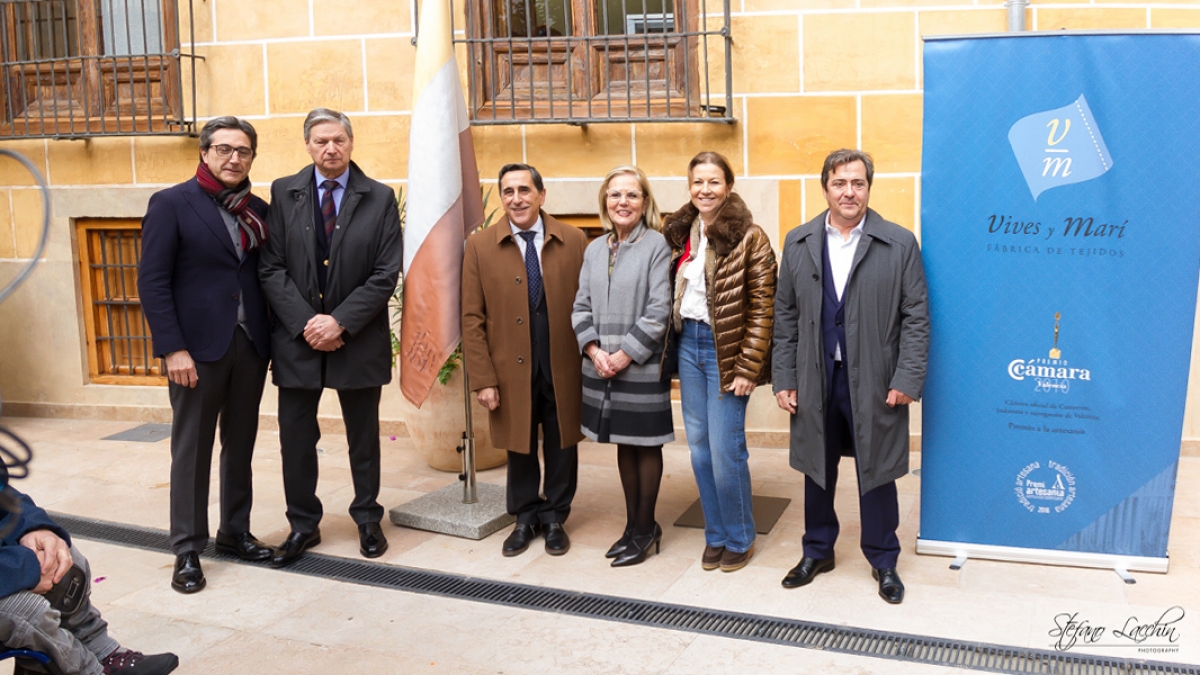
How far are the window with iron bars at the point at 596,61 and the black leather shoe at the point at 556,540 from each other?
2.77 meters

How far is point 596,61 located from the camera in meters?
6.80

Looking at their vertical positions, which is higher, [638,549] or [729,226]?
[729,226]

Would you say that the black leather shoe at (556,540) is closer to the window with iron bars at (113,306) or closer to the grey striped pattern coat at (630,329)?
the grey striped pattern coat at (630,329)

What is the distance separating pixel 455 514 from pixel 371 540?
19.6 inches

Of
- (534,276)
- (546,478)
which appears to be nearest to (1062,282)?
(534,276)

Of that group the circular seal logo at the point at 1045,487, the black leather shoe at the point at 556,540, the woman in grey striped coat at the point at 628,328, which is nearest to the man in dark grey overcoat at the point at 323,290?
the black leather shoe at the point at 556,540

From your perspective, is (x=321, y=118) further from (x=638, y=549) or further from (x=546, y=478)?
(x=638, y=549)

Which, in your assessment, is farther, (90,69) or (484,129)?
(90,69)

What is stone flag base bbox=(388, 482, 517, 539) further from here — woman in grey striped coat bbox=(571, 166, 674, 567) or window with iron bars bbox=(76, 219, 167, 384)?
window with iron bars bbox=(76, 219, 167, 384)

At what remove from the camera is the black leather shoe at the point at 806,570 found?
14.1 feet

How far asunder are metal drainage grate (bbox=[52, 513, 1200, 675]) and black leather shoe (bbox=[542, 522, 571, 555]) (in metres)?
0.39

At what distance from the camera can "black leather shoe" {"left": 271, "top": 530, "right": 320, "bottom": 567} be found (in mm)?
4785

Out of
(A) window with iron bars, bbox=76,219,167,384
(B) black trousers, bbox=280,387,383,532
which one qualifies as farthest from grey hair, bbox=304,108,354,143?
(A) window with iron bars, bbox=76,219,167,384

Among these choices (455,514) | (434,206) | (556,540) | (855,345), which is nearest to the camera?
(855,345)
